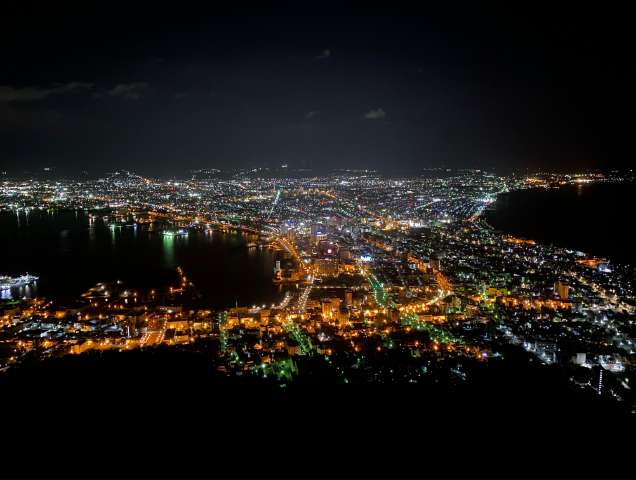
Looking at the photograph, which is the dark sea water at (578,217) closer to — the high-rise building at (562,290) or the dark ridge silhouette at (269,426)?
the high-rise building at (562,290)

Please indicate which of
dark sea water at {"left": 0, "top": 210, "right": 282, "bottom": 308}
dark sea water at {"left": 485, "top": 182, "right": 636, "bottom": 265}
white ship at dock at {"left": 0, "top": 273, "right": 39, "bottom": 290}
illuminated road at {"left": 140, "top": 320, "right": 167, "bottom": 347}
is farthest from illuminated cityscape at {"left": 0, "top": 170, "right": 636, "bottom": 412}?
dark sea water at {"left": 485, "top": 182, "right": 636, "bottom": 265}

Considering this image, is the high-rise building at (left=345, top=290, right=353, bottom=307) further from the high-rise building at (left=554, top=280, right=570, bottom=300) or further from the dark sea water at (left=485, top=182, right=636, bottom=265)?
the dark sea water at (left=485, top=182, right=636, bottom=265)

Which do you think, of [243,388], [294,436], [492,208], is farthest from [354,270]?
[492,208]

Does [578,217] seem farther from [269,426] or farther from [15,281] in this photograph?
[269,426]

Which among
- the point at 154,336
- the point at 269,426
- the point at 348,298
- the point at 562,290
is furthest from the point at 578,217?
the point at 269,426

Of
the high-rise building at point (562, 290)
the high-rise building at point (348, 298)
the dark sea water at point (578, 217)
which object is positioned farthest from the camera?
the dark sea water at point (578, 217)

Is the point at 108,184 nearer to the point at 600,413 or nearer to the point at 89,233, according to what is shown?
the point at 89,233

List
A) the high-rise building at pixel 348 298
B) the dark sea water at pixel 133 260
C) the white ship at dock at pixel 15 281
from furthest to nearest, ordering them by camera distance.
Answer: the white ship at dock at pixel 15 281 < the dark sea water at pixel 133 260 < the high-rise building at pixel 348 298

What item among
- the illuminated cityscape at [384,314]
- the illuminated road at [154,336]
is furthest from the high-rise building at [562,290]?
the illuminated road at [154,336]
